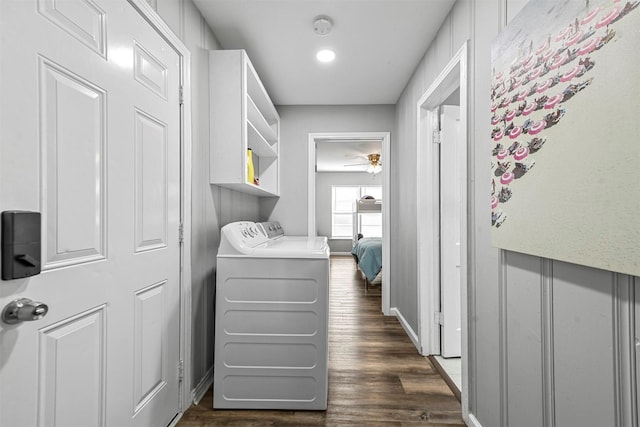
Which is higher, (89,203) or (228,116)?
(228,116)

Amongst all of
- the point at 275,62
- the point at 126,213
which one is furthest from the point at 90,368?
the point at 275,62

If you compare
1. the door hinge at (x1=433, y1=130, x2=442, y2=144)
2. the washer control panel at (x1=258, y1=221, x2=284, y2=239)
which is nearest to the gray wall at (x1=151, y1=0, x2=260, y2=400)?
the washer control panel at (x1=258, y1=221, x2=284, y2=239)

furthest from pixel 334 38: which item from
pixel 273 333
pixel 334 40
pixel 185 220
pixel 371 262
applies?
pixel 371 262

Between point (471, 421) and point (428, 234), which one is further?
point (428, 234)

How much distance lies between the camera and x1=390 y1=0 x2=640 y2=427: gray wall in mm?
819

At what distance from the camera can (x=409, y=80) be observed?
279 centimetres

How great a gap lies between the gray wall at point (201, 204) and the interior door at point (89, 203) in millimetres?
247

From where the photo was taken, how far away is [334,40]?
7.04 feet

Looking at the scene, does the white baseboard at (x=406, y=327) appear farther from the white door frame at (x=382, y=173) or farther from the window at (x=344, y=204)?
the window at (x=344, y=204)

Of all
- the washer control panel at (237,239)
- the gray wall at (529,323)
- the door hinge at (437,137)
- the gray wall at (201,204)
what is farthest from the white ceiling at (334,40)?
the washer control panel at (237,239)

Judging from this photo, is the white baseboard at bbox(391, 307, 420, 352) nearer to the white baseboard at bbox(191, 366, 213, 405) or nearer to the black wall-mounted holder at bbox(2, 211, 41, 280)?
the white baseboard at bbox(191, 366, 213, 405)

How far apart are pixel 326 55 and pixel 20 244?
2176 mm

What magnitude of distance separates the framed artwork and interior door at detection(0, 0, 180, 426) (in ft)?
4.92

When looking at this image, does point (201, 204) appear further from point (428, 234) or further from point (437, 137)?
point (437, 137)
